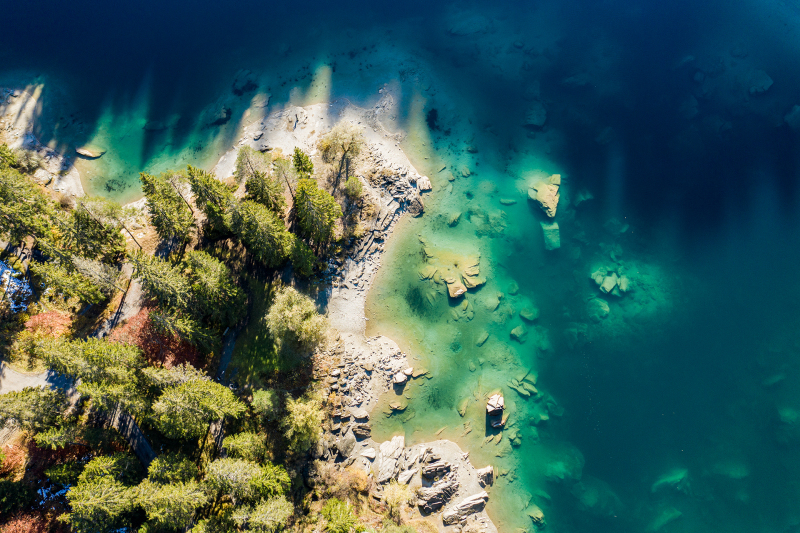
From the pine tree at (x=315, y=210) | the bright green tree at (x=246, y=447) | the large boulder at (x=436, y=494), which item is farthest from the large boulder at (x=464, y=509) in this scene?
the pine tree at (x=315, y=210)

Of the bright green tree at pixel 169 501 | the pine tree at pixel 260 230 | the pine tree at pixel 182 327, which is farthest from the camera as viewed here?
the pine tree at pixel 260 230

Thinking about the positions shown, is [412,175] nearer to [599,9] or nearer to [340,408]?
[340,408]

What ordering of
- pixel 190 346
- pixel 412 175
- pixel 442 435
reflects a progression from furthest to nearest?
pixel 412 175 → pixel 442 435 → pixel 190 346

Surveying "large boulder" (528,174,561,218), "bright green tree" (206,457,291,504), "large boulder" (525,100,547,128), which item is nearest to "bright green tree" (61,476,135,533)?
"bright green tree" (206,457,291,504)

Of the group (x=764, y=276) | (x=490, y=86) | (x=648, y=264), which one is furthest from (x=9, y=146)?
(x=764, y=276)

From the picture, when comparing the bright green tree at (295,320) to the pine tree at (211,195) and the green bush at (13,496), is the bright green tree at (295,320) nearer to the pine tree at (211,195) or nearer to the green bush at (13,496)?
the pine tree at (211,195)

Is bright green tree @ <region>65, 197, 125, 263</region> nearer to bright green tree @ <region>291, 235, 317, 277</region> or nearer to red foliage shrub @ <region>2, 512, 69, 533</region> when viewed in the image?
bright green tree @ <region>291, 235, 317, 277</region>
